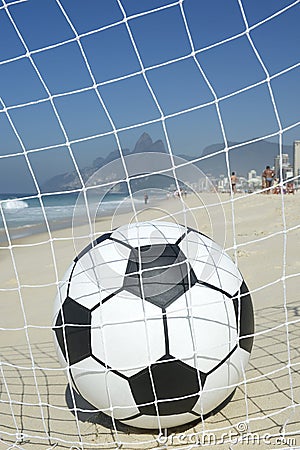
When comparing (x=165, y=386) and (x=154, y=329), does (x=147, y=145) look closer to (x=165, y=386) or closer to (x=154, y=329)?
(x=154, y=329)

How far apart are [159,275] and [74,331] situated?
0.48 metres

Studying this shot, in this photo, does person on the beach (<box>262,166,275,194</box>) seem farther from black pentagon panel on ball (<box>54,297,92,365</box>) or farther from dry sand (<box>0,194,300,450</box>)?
black pentagon panel on ball (<box>54,297,92,365</box>)

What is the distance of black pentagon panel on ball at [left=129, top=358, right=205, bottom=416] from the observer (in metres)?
2.40

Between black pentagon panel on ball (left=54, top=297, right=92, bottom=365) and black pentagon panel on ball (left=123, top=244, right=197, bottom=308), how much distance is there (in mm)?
253

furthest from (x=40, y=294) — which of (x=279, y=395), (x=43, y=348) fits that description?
(x=279, y=395)

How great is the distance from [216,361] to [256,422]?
49 cm

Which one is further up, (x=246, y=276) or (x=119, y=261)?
(x=119, y=261)

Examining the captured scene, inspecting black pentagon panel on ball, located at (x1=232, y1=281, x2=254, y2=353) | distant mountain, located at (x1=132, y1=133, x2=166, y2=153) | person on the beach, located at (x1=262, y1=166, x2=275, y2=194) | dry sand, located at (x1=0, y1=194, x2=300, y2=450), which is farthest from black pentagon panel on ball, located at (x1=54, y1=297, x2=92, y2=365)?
person on the beach, located at (x1=262, y1=166, x2=275, y2=194)

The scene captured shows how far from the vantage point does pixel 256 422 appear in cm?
269

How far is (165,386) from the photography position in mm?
2426

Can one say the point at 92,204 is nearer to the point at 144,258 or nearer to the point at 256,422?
the point at 144,258

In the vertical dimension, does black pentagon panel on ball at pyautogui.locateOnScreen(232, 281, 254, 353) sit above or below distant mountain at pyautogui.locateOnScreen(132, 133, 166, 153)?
below

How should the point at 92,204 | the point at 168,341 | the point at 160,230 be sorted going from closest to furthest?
1. the point at 168,341
2. the point at 160,230
3. the point at 92,204

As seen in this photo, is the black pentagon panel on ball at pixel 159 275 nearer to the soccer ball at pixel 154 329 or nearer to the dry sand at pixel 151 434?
the soccer ball at pixel 154 329
